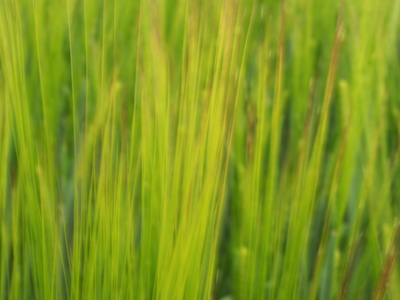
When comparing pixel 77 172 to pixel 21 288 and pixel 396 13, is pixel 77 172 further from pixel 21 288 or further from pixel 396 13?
pixel 396 13

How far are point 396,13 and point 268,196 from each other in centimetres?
51

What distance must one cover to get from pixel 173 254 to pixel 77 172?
15 centimetres

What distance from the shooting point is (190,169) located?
24.6 inches

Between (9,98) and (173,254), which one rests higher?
(9,98)

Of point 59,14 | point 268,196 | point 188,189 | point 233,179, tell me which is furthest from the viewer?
point 59,14

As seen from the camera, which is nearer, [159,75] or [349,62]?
[159,75]

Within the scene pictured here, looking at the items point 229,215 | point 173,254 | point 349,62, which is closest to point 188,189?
point 173,254

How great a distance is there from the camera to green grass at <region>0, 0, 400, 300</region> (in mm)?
649

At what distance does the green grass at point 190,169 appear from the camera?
649mm

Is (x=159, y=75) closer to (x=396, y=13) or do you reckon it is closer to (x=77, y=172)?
(x=77, y=172)

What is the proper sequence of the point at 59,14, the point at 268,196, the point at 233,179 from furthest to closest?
the point at 59,14 < the point at 233,179 < the point at 268,196

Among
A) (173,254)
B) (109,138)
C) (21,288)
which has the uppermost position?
(109,138)

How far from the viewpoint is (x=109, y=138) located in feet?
2.25

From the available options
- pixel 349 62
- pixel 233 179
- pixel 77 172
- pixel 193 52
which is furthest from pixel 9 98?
pixel 349 62
